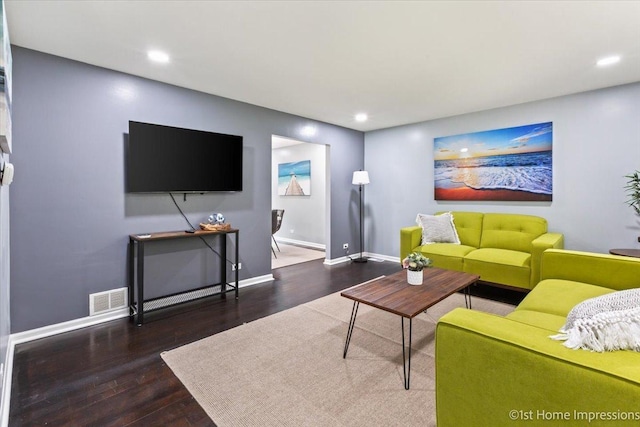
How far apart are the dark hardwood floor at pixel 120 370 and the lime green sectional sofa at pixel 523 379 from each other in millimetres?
1263

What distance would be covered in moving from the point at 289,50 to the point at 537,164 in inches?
133

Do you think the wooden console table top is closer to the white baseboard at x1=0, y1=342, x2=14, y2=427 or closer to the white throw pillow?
the white baseboard at x1=0, y1=342, x2=14, y2=427

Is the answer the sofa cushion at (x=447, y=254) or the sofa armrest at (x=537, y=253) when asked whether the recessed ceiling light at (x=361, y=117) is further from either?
the sofa armrest at (x=537, y=253)

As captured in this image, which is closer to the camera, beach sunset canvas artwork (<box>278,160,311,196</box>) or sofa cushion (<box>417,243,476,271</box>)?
sofa cushion (<box>417,243,476,271</box>)

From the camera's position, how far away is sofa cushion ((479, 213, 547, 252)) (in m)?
3.75

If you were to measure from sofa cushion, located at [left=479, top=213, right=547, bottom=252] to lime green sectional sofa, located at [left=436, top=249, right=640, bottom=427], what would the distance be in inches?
122

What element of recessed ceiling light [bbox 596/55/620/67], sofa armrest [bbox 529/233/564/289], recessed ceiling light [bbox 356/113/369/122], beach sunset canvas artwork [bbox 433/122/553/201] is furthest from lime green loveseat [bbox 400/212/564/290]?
recessed ceiling light [bbox 356/113/369/122]

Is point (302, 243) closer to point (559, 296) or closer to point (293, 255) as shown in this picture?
point (293, 255)

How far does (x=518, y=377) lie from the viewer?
3.30ft

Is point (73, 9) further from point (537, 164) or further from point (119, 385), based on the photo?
point (537, 164)

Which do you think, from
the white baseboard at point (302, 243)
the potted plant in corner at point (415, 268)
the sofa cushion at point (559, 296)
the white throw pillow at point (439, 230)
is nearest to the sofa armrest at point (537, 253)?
the sofa cushion at point (559, 296)

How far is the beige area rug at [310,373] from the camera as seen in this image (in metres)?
1.65

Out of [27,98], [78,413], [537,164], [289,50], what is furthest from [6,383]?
[537,164]

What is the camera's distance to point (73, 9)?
1.97 metres
